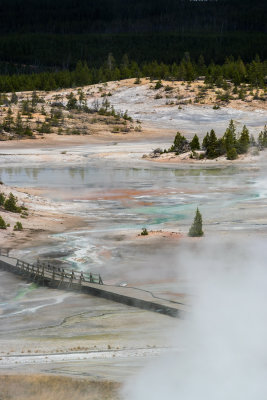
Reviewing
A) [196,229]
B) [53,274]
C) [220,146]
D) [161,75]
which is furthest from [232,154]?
[161,75]

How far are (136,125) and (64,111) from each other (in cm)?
1078

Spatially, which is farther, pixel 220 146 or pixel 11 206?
pixel 220 146

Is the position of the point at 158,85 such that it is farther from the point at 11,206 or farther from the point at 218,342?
the point at 218,342

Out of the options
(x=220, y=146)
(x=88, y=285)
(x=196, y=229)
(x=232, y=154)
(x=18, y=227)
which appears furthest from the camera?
(x=220, y=146)

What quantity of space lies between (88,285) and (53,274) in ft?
5.82

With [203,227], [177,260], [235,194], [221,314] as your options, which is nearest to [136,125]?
[235,194]

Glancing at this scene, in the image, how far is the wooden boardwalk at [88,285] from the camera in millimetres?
25047

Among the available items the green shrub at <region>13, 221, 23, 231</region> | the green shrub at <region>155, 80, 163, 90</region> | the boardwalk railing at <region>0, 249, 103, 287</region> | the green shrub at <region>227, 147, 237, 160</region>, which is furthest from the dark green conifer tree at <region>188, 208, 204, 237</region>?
the green shrub at <region>155, 80, 163, 90</region>

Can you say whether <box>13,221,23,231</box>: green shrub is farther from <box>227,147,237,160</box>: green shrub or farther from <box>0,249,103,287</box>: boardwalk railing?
<box>227,147,237,160</box>: green shrub

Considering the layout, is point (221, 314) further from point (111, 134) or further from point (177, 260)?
point (111, 134)

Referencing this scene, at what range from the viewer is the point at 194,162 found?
224ft

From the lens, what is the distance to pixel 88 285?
27.6 m

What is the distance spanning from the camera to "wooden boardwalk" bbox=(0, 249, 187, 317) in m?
25.0

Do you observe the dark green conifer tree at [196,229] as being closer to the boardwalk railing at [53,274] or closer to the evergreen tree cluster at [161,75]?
the boardwalk railing at [53,274]
